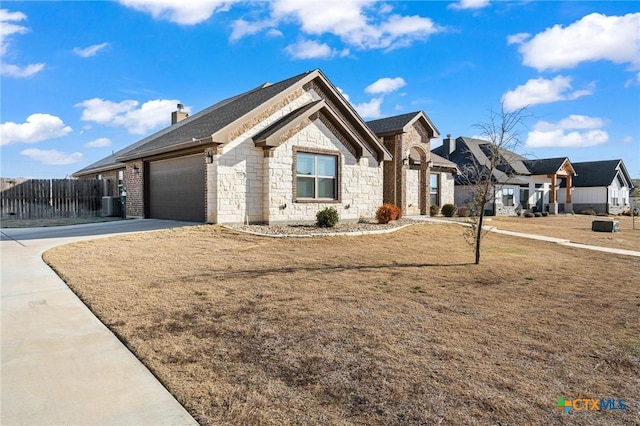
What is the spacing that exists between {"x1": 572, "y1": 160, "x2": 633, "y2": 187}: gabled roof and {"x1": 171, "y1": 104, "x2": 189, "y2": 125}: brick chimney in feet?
133

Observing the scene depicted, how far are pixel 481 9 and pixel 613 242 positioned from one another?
10409 mm

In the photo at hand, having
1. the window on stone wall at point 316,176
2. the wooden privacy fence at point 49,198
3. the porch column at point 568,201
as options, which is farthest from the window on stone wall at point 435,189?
the porch column at point 568,201

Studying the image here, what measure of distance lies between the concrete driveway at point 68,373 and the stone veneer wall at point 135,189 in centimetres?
1286

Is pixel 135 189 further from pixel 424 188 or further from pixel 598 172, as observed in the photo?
pixel 598 172

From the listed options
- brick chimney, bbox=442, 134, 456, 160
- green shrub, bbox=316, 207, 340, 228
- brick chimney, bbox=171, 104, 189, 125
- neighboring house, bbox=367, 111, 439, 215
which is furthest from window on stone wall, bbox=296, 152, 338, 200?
brick chimney, bbox=442, 134, 456, 160

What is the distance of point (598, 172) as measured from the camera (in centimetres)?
4153

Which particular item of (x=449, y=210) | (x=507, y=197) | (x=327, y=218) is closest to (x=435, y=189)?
(x=449, y=210)

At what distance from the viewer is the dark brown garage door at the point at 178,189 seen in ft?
48.1

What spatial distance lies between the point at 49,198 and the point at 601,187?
4818cm

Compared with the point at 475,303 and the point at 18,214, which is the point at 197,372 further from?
the point at 18,214

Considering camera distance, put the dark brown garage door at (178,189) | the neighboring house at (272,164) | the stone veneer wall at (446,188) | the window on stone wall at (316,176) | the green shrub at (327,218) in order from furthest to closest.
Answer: the stone veneer wall at (446,188) < the window on stone wall at (316,176) < the dark brown garage door at (178,189) < the green shrub at (327,218) < the neighboring house at (272,164)

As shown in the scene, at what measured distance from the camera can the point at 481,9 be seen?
13.1 m

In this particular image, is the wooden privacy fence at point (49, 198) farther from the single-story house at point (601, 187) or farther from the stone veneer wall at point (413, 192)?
the single-story house at point (601, 187)

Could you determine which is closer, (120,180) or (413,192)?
(120,180)
